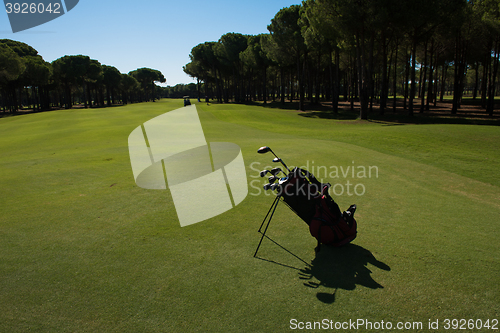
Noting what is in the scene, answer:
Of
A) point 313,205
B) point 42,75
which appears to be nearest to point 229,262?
point 313,205

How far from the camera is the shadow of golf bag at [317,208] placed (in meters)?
4.44

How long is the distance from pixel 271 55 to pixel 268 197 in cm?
4715

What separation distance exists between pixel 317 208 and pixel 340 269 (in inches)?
39.2

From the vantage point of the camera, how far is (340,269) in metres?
4.49

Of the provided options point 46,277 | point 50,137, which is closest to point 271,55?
point 50,137

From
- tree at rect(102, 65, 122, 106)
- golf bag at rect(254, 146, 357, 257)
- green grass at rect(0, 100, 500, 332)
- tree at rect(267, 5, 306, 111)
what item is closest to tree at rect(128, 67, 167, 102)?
tree at rect(102, 65, 122, 106)

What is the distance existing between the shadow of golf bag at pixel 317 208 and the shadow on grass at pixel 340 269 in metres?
0.21

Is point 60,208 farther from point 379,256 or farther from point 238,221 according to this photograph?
point 379,256

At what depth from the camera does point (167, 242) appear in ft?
17.5

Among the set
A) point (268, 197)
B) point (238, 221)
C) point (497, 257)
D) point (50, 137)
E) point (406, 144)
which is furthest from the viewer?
point (50, 137)

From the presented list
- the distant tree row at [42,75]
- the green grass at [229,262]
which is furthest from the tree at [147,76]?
the green grass at [229,262]

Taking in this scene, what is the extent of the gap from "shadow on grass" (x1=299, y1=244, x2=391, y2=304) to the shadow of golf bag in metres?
0.21

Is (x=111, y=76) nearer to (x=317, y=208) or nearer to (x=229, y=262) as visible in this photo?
(x=229, y=262)

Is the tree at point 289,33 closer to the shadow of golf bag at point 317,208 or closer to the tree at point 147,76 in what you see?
the shadow of golf bag at point 317,208
